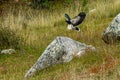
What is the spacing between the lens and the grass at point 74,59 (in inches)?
304

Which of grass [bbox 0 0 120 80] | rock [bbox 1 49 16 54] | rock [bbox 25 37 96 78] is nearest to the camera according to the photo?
grass [bbox 0 0 120 80]

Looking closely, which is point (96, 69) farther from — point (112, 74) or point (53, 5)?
point (53, 5)

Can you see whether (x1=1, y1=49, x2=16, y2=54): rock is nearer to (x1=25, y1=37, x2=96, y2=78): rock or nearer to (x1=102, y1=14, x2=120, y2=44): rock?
(x1=102, y1=14, x2=120, y2=44): rock

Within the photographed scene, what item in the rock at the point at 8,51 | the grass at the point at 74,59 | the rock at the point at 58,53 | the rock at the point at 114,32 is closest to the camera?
the grass at the point at 74,59

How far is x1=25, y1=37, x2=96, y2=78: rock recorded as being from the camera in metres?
9.16

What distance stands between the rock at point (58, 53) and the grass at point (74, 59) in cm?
16

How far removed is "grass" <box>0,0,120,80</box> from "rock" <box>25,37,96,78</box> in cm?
16

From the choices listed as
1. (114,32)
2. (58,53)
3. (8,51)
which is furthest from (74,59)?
(8,51)

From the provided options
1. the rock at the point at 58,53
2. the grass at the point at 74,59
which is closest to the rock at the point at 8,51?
the grass at the point at 74,59

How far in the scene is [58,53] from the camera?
9.30m

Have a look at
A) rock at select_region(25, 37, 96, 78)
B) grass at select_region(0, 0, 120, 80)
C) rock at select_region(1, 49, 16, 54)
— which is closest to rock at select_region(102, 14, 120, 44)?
grass at select_region(0, 0, 120, 80)

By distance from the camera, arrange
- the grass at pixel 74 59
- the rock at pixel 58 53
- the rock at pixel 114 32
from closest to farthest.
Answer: the grass at pixel 74 59, the rock at pixel 58 53, the rock at pixel 114 32

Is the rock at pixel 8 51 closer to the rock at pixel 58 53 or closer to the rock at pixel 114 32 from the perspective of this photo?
the rock at pixel 114 32

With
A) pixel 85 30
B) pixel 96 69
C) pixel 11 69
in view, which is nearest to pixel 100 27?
pixel 85 30
